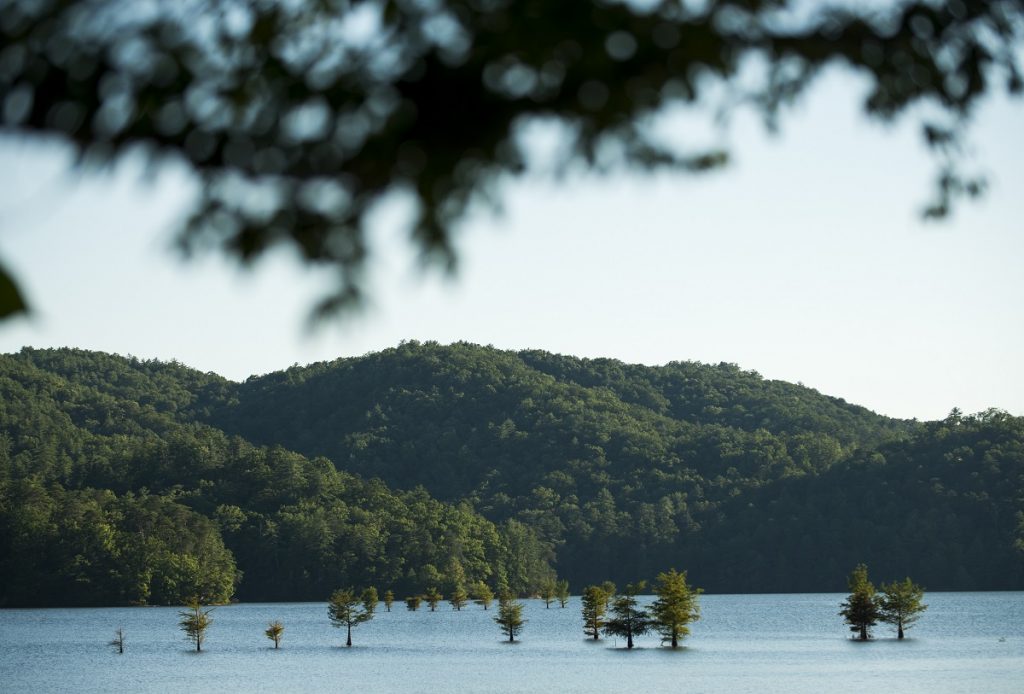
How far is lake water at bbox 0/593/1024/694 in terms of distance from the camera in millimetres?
39375

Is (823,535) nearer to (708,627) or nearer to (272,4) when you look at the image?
(708,627)

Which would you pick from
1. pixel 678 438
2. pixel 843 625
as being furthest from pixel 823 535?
pixel 843 625

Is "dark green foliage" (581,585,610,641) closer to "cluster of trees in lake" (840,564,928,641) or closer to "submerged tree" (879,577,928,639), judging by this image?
"cluster of trees in lake" (840,564,928,641)

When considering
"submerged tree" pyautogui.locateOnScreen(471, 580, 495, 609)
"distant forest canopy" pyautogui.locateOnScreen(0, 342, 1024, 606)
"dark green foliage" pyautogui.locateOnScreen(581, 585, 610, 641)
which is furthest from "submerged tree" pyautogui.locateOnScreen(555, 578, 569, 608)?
"dark green foliage" pyautogui.locateOnScreen(581, 585, 610, 641)

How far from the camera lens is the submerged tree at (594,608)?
56.5m

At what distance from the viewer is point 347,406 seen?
439 ft

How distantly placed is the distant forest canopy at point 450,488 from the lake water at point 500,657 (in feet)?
32.7

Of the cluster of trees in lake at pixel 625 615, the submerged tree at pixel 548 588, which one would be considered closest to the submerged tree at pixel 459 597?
the submerged tree at pixel 548 588

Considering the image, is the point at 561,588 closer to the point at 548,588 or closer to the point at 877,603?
the point at 548,588

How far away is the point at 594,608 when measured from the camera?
58.1 m

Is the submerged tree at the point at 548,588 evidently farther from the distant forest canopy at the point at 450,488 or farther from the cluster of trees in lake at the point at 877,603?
the cluster of trees in lake at the point at 877,603

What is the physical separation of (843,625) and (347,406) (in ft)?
241

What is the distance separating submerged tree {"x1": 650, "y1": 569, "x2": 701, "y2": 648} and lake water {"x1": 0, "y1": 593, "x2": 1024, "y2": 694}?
98 centimetres

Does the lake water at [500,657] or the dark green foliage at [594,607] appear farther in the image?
the dark green foliage at [594,607]
